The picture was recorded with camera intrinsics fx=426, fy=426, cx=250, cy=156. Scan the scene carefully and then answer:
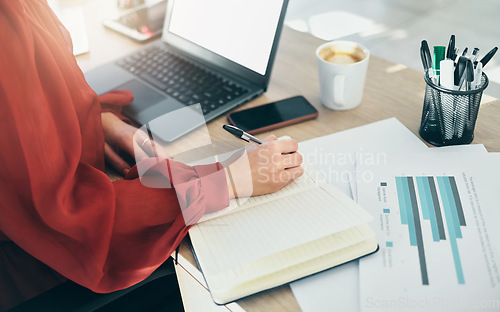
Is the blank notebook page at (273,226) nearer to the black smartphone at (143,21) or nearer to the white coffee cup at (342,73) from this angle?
the white coffee cup at (342,73)

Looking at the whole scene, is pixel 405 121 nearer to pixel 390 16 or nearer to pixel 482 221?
pixel 482 221

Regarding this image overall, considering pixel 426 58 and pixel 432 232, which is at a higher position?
pixel 426 58

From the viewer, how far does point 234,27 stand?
0.91 meters

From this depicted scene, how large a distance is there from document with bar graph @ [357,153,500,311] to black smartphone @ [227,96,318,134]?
18cm

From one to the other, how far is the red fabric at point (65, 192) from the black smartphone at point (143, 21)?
1.79 ft

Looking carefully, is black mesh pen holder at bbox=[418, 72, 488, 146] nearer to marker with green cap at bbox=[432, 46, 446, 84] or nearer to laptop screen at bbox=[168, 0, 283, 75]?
marker with green cap at bbox=[432, 46, 446, 84]

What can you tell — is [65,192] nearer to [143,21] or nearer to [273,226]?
[273,226]

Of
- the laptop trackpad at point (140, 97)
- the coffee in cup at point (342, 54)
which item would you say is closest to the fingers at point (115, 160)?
the laptop trackpad at point (140, 97)

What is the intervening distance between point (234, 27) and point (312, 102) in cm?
23

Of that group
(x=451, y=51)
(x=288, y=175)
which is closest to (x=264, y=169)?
(x=288, y=175)

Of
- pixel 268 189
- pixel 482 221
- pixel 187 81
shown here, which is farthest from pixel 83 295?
pixel 482 221

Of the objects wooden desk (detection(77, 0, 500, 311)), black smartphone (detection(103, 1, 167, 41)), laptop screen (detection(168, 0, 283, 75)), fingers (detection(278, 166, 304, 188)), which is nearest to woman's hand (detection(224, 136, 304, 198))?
fingers (detection(278, 166, 304, 188))

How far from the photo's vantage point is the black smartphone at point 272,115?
0.84m

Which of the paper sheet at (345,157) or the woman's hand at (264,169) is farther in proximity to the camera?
the woman's hand at (264,169)
